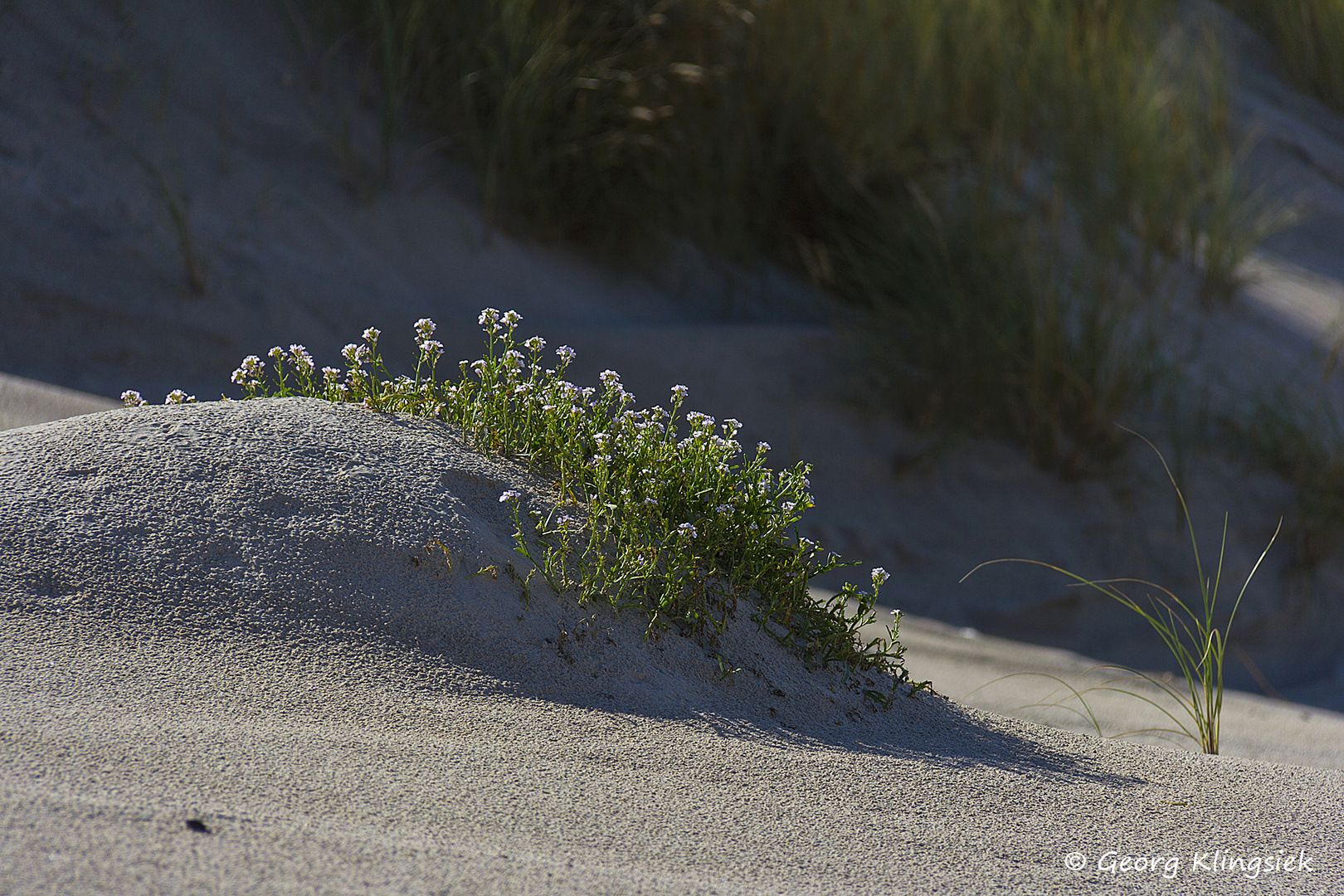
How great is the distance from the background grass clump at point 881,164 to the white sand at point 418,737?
3.21 meters

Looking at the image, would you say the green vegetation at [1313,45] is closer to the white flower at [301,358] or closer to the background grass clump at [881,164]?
the background grass clump at [881,164]

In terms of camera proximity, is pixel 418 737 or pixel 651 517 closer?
pixel 418 737

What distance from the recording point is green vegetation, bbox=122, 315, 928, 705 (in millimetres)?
2410

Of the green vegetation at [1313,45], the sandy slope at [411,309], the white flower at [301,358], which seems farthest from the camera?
the green vegetation at [1313,45]

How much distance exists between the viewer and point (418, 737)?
1898 mm

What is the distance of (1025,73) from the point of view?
7211mm

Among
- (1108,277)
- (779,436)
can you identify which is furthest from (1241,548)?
(779,436)

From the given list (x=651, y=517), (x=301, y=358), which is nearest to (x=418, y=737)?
(x=651, y=517)

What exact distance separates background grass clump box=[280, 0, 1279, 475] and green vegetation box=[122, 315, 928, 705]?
10.00ft

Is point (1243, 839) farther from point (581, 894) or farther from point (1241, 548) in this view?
point (1241, 548)

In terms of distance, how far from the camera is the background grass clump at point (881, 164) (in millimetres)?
5469

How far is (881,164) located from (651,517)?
4.24m

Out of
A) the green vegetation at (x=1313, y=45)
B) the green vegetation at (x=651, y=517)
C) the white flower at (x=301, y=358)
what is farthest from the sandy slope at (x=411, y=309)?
the green vegetation at (x=1313, y=45)

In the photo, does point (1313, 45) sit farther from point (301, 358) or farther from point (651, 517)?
point (301, 358)
